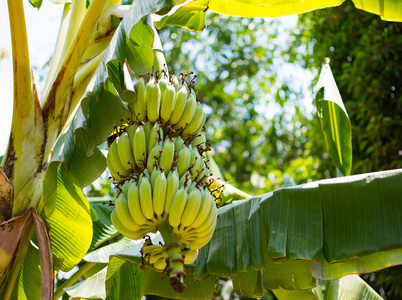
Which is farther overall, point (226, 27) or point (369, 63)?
point (226, 27)

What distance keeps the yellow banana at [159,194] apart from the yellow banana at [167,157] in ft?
0.23

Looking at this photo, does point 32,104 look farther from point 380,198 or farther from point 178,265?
point 380,198

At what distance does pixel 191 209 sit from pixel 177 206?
0.15 feet

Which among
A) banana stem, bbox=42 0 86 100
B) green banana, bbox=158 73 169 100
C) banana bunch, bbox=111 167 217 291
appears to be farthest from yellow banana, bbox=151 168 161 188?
banana stem, bbox=42 0 86 100

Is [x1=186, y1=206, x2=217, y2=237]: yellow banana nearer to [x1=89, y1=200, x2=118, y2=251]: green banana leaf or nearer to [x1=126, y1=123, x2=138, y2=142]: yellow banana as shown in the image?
[x1=126, y1=123, x2=138, y2=142]: yellow banana

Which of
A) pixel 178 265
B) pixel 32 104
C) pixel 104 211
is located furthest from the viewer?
pixel 104 211

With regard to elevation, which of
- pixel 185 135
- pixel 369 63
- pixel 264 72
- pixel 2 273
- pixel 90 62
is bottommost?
pixel 2 273

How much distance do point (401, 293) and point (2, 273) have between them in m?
3.16

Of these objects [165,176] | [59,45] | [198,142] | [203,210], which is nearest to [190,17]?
[59,45]

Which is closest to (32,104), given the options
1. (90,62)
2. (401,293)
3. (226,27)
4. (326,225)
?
(90,62)

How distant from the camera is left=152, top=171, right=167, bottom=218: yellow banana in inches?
59.1

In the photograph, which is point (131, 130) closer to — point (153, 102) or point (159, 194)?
point (153, 102)

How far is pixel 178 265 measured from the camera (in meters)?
1.44

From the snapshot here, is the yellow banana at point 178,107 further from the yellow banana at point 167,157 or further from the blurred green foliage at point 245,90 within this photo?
the blurred green foliage at point 245,90
